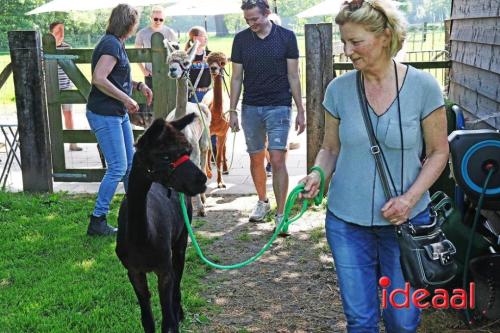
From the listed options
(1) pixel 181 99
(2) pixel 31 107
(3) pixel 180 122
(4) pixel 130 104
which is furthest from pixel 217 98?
(3) pixel 180 122

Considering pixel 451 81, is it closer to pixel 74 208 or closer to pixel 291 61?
pixel 291 61

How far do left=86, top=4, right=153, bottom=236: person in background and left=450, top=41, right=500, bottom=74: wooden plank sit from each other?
3.24 m

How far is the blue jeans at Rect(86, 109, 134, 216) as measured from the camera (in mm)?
6590

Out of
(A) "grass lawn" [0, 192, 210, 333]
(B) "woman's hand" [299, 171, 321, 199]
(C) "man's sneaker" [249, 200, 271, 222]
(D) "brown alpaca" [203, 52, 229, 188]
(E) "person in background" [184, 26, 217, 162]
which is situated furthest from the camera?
(E) "person in background" [184, 26, 217, 162]

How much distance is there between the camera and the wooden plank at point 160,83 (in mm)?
8695

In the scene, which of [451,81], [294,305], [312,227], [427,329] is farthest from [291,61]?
[427,329]

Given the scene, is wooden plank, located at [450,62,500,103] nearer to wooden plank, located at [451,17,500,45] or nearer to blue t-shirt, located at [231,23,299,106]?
wooden plank, located at [451,17,500,45]

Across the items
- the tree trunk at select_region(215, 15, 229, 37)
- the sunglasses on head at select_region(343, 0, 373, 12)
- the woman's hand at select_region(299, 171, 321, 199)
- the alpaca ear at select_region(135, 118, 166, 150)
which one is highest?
the sunglasses on head at select_region(343, 0, 373, 12)

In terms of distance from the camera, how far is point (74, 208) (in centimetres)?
817

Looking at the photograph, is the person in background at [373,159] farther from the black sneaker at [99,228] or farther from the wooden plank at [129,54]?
the wooden plank at [129,54]

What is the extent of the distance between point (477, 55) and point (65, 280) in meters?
4.32

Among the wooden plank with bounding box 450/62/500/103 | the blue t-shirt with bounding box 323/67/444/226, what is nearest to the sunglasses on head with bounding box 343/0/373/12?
the blue t-shirt with bounding box 323/67/444/226

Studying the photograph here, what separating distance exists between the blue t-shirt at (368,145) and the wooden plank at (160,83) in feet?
19.1

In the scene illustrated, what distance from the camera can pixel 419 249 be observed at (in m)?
2.92
